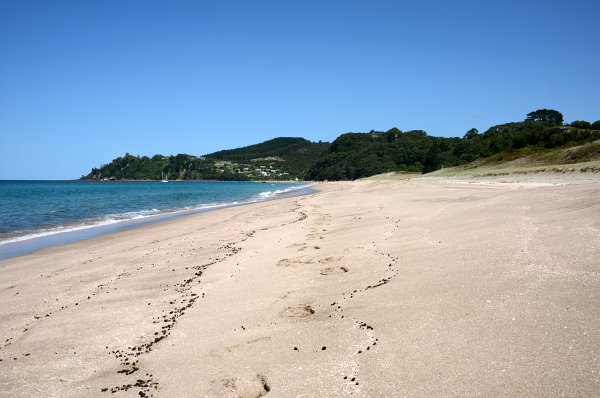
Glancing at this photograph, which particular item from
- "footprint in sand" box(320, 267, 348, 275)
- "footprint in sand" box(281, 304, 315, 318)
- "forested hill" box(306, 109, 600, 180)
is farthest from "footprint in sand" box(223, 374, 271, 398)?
"forested hill" box(306, 109, 600, 180)

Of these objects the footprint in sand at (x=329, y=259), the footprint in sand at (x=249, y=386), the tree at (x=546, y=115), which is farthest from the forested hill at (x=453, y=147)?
the footprint in sand at (x=249, y=386)

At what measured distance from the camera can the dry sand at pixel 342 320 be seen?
3037 millimetres

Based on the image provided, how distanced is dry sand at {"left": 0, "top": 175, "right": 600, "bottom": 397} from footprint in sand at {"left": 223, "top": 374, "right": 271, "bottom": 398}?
2 cm

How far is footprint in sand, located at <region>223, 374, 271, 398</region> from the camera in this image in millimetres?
3230

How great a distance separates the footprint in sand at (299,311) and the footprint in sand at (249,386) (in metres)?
1.37

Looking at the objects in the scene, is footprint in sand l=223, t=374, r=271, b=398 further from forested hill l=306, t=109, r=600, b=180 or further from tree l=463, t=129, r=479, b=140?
tree l=463, t=129, r=479, b=140

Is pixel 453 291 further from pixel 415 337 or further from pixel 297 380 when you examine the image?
Result: pixel 297 380

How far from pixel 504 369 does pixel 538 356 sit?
12.9 inches

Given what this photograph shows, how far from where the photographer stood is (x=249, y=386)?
11.0 feet

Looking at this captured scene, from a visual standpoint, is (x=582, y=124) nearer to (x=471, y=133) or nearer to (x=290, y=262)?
(x=471, y=133)

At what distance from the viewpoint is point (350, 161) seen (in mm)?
158375

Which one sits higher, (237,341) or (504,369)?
(504,369)

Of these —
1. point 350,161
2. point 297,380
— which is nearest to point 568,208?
point 297,380

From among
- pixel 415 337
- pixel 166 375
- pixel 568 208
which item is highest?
pixel 568 208
